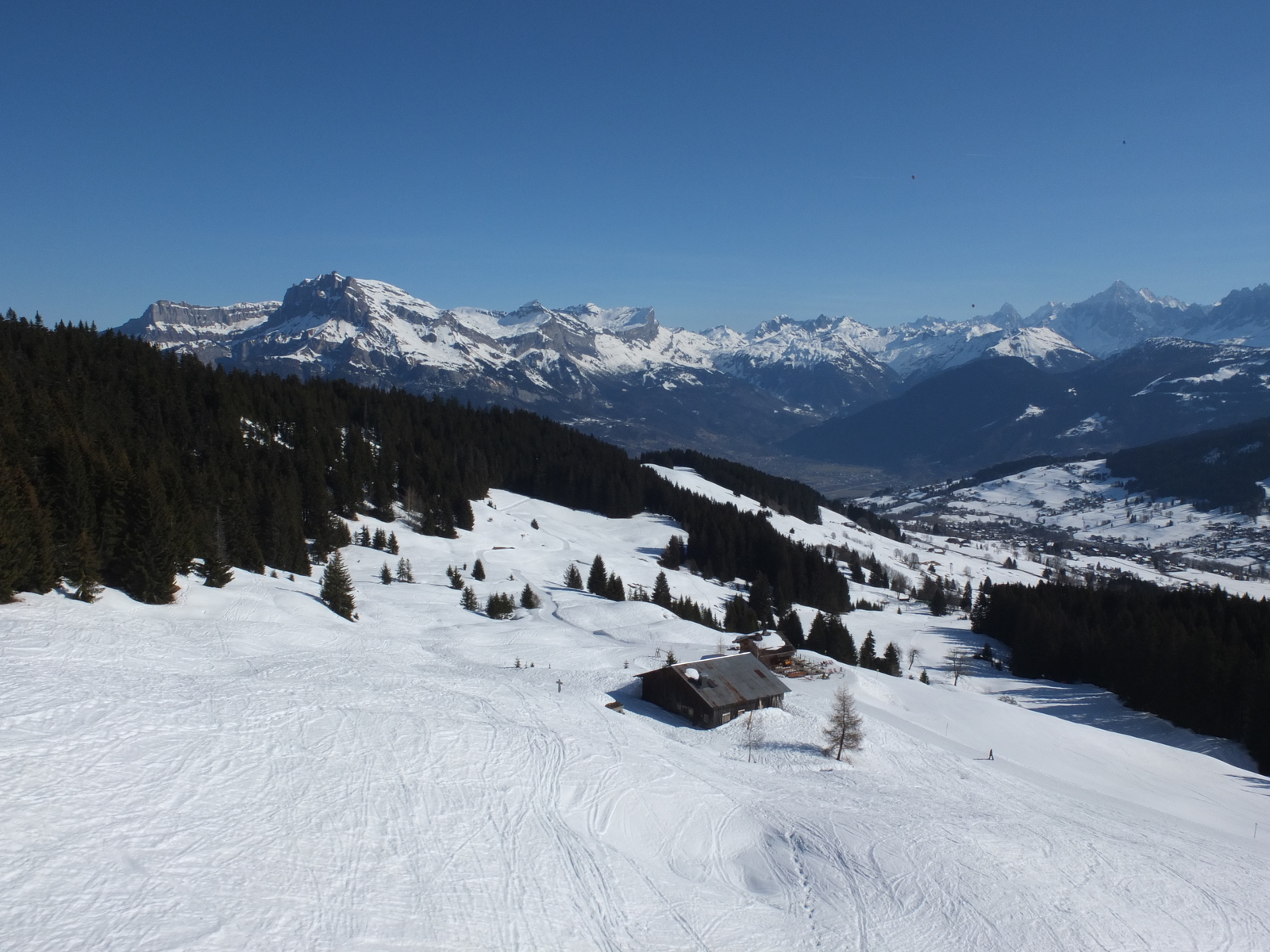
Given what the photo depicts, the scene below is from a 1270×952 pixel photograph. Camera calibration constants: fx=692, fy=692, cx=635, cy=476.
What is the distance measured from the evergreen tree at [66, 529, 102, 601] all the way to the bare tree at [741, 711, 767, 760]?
3243 centimetres

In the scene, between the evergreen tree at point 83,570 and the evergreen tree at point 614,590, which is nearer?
the evergreen tree at point 83,570

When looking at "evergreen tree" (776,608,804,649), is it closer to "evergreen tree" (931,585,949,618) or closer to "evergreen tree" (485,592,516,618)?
"evergreen tree" (485,592,516,618)

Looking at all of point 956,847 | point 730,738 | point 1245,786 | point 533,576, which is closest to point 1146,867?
point 956,847

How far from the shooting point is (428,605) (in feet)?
183

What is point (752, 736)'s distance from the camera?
3731cm

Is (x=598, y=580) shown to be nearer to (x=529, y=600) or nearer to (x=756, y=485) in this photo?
(x=529, y=600)

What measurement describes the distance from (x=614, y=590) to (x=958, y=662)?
36100 millimetres

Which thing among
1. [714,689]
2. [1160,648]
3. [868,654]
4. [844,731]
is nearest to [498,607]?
[714,689]

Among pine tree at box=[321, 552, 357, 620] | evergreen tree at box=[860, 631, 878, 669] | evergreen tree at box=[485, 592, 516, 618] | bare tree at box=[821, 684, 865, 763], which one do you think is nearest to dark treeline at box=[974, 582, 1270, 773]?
evergreen tree at box=[860, 631, 878, 669]

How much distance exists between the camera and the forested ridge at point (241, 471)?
3569cm

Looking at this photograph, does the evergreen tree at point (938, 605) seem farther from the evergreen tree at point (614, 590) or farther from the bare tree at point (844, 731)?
the bare tree at point (844, 731)

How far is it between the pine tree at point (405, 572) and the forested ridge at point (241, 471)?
716cm

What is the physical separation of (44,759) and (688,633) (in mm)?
45189

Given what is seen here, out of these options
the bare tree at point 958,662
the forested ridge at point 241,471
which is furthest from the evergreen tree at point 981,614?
the forested ridge at point 241,471
